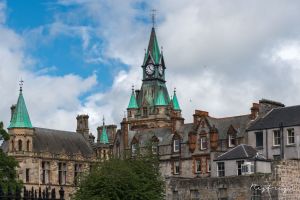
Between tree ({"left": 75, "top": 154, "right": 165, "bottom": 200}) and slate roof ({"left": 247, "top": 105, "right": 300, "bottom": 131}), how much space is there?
18.7 metres

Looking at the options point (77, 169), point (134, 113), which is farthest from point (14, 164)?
point (134, 113)

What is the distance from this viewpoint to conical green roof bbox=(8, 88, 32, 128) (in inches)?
4363

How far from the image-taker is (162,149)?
95625mm

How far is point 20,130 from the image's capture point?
11025 centimetres

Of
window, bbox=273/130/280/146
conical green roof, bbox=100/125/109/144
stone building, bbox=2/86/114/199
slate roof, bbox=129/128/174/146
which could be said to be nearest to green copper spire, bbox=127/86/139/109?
conical green roof, bbox=100/125/109/144

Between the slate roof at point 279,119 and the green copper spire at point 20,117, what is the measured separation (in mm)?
40830

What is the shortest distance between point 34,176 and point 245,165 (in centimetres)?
4781

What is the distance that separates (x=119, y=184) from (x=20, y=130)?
50.0m

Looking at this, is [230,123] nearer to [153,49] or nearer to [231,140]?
[231,140]

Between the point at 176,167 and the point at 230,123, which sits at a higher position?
the point at 230,123

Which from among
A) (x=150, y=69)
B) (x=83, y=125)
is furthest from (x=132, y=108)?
(x=83, y=125)

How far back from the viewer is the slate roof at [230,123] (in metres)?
86.6

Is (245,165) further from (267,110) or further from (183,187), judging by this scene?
(267,110)

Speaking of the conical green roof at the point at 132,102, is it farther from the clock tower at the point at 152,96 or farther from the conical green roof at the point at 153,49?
the conical green roof at the point at 153,49
